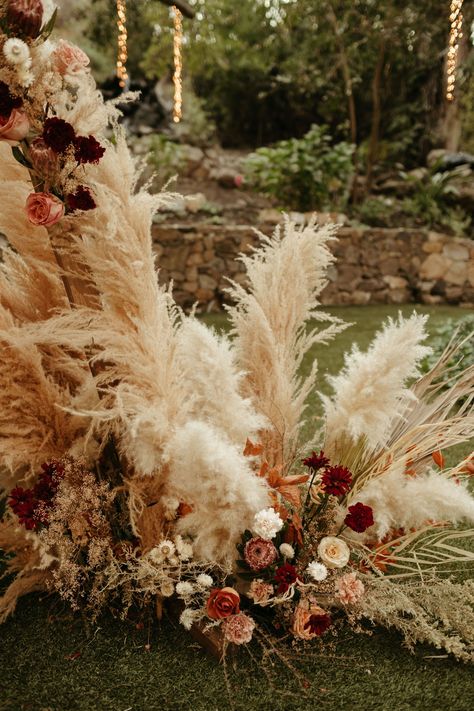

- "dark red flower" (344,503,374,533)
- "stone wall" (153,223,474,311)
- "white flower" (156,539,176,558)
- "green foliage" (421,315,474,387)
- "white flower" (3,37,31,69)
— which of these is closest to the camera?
"white flower" (3,37,31,69)

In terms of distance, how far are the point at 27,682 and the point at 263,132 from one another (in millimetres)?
11832

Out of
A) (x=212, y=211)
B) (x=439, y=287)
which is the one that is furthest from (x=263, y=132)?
(x=439, y=287)

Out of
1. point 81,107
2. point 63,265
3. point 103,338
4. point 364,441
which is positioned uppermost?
point 81,107

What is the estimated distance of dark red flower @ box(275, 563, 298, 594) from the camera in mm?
1197

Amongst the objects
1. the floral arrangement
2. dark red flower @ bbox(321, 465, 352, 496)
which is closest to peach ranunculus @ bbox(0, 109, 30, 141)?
the floral arrangement

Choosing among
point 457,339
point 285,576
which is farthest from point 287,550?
point 457,339

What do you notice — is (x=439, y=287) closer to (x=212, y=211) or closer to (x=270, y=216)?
(x=270, y=216)

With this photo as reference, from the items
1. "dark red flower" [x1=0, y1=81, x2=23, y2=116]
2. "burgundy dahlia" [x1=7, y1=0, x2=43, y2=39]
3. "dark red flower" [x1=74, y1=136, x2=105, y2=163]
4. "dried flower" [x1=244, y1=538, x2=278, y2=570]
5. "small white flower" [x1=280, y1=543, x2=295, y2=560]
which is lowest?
"small white flower" [x1=280, y1=543, x2=295, y2=560]

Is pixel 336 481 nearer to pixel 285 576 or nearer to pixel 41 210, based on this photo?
pixel 285 576

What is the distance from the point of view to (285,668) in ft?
4.10

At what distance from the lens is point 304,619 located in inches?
48.3

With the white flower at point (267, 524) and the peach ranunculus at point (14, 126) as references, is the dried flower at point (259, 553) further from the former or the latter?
the peach ranunculus at point (14, 126)

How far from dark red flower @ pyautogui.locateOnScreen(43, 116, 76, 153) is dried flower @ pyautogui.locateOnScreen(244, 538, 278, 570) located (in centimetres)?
82

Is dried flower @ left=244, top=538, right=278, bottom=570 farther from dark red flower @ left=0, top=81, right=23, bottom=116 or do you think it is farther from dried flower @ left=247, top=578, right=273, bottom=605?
dark red flower @ left=0, top=81, right=23, bottom=116
